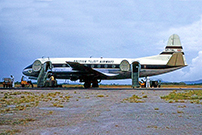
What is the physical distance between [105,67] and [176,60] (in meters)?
10.4

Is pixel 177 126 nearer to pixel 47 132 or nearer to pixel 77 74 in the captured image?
pixel 47 132

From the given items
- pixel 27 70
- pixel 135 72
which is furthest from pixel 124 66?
pixel 27 70

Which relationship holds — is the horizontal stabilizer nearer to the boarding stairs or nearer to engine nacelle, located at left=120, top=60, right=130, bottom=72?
engine nacelle, located at left=120, top=60, right=130, bottom=72

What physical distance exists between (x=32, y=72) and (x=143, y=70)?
17.2m

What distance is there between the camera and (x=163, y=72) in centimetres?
3575

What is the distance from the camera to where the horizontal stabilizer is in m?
34.0

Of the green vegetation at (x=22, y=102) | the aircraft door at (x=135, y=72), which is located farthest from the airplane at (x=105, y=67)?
the green vegetation at (x=22, y=102)

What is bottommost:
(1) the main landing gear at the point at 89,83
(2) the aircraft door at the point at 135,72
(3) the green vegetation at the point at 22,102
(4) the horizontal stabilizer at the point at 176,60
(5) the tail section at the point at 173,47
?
(3) the green vegetation at the point at 22,102

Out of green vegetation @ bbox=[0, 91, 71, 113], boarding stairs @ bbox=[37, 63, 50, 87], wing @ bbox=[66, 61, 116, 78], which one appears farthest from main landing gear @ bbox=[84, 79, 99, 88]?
green vegetation @ bbox=[0, 91, 71, 113]

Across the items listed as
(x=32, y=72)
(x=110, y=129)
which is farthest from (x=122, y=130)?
(x=32, y=72)

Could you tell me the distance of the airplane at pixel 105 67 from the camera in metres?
33.4

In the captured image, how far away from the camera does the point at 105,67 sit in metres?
35.1

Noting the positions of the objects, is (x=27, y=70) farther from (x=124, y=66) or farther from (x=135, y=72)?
(x=135, y=72)

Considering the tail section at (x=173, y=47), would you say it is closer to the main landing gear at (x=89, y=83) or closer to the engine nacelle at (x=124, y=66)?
the engine nacelle at (x=124, y=66)
